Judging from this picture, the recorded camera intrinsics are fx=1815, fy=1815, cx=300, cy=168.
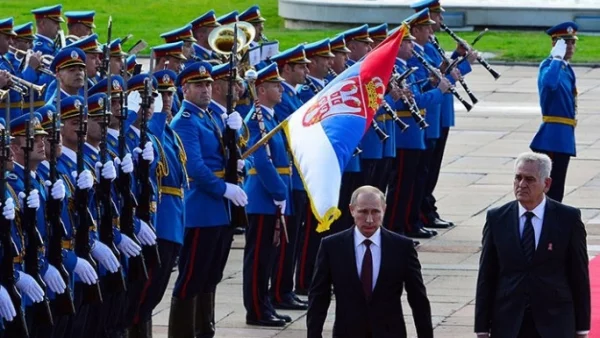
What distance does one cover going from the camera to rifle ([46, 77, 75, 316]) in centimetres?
1009

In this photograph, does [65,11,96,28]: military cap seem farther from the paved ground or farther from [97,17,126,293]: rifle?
[97,17,126,293]: rifle

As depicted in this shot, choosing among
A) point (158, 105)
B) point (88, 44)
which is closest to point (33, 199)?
point (158, 105)

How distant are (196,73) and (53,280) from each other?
8.18 ft

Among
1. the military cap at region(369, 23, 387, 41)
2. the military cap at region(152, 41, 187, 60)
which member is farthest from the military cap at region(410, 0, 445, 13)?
the military cap at region(152, 41, 187, 60)

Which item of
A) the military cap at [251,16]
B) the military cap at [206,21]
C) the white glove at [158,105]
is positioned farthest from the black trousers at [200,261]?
the military cap at [251,16]

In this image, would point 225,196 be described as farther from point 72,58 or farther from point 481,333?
point 481,333

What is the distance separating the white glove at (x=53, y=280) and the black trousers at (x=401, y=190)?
263 inches

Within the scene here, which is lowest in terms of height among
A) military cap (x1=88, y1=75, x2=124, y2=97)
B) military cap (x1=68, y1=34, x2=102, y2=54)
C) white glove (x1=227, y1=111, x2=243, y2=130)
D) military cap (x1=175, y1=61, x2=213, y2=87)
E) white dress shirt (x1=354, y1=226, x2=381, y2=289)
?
white dress shirt (x1=354, y1=226, x2=381, y2=289)

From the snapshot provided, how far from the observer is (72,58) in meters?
13.1

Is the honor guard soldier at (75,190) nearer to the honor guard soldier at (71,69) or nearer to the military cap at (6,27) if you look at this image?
the honor guard soldier at (71,69)

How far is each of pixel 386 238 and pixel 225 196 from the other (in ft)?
8.88

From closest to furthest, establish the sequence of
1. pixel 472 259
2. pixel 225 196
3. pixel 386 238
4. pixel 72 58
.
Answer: pixel 386 238, pixel 225 196, pixel 72 58, pixel 472 259

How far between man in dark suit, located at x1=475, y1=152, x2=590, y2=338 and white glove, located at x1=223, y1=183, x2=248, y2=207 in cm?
269

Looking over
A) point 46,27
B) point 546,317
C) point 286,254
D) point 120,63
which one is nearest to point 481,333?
point 546,317
